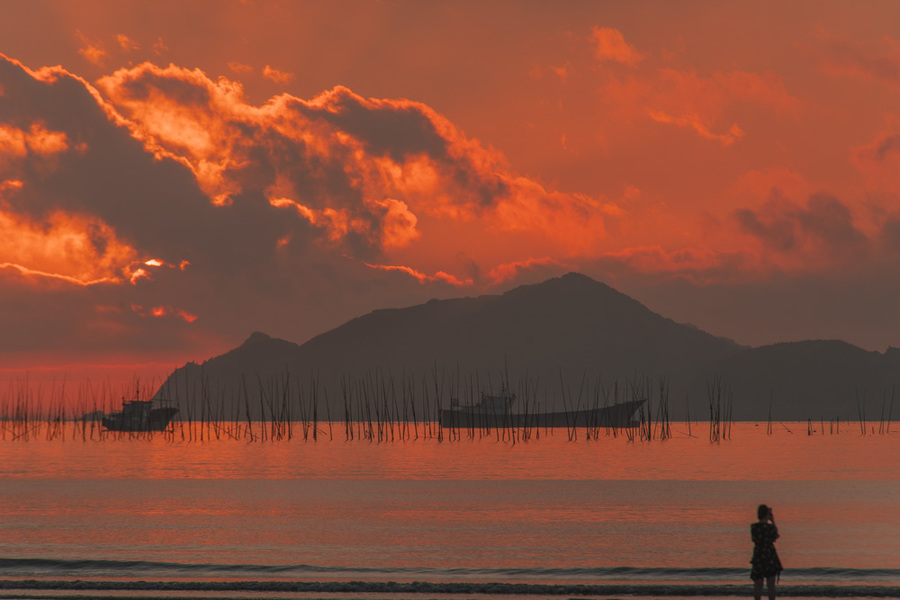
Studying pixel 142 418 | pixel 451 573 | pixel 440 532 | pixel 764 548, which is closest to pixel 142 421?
pixel 142 418

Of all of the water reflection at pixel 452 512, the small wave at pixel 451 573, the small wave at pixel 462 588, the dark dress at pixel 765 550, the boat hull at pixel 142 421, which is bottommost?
the boat hull at pixel 142 421

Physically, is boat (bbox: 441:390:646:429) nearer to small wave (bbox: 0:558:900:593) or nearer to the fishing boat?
the fishing boat

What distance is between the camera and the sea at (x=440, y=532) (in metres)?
20.4

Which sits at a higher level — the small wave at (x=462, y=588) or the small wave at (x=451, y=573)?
the small wave at (x=462, y=588)

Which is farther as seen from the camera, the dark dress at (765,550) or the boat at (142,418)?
the boat at (142,418)

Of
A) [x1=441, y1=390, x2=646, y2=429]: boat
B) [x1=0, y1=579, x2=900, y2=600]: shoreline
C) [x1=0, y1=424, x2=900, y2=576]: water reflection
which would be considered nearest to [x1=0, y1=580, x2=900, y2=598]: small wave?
[x1=0, y1=579, x2=900, y2=600]: shoreline

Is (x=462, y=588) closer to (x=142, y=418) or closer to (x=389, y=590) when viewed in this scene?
(x=389, y=590)

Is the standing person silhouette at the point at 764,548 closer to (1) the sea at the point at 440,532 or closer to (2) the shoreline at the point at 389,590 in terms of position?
(2) the shoreline at the point at 389,590

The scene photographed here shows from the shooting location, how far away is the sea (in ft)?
66.8

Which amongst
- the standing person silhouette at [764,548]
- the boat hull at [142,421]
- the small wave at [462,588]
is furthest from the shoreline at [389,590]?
the boat hull at [142,421]

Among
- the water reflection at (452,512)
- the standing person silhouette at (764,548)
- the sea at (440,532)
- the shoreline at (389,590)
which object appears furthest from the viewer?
the water reflection at (452,512)

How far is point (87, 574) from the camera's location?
76.0 ft

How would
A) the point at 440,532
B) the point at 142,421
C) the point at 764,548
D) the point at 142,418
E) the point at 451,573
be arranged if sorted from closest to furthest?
the point at 764,548 < the point at 451,573 < the point at 440,532 < the point at 142,418 < the point at 142,421

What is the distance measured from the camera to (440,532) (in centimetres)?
3247
